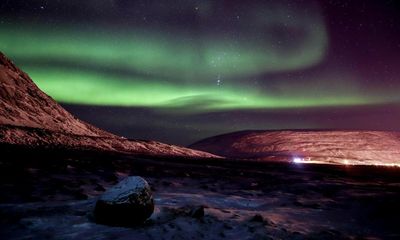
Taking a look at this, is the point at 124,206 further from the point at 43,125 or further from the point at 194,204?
the point at 43,125

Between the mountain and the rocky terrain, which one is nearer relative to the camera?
the rocky terrain

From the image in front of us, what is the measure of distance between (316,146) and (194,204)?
2037 inches

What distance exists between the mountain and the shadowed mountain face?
2404 centimetres

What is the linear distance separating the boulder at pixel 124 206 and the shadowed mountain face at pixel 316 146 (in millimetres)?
40870

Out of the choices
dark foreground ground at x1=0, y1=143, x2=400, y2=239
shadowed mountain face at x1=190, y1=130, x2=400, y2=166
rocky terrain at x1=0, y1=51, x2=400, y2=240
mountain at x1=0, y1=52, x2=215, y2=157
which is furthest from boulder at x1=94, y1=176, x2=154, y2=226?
shadowed mountain face at x1=190, y1=130, x2=400, y2=166

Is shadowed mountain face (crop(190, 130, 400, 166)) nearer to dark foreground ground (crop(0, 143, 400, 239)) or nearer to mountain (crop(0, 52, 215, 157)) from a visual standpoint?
mountain (crop(0, 52, 215, 157))

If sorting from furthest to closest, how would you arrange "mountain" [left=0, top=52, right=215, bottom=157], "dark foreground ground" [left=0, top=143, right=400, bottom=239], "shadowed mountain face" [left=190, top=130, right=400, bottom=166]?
"shadowed mountain face" [left=190, top=130, right=400, bottom=166]
"mountain" [left=0, top=52, right=215, bottom=157]
"dark foreground ground" [left=0, top=143, right=400, bottom=239]

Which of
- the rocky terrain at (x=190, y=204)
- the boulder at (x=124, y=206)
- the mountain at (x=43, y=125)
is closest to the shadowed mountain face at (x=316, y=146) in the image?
the mountain at (x=43, y=125)

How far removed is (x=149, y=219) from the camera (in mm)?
6465

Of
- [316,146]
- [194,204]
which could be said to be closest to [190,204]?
[194,204]

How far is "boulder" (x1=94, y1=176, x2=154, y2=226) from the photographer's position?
6.03 metres

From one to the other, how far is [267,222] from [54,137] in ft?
57.1

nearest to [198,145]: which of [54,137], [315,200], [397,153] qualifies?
[397,153]

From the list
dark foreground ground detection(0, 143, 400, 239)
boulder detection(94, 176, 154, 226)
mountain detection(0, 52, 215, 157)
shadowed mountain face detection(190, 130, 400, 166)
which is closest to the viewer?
dark foreground ground detection(0, 143, 400, 239)
